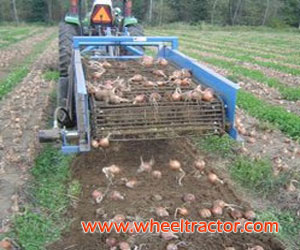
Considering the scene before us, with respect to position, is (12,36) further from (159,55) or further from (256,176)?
(256,176)

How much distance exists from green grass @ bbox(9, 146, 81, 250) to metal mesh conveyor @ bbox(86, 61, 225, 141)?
0.69 metres

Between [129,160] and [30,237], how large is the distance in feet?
5.50

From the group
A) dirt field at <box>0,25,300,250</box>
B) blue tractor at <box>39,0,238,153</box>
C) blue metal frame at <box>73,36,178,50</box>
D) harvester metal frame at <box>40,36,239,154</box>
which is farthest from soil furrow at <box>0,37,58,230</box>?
blue metal frame at <box>73,36,178,50</box>

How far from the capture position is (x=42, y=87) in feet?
29.3

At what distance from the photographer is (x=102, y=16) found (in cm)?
855

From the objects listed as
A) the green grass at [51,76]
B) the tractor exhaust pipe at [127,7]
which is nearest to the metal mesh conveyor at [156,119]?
the tractor exhaust pipe at [127,7]

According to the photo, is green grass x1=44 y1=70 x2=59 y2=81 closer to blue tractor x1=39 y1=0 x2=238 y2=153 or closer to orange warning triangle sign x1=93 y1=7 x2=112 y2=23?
orange warning triangle sign x1=93 y1=7 x2=112 y2=23

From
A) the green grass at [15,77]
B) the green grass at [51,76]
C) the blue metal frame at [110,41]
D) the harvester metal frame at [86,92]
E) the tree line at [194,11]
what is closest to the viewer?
the harvester metal frame at [86,92]

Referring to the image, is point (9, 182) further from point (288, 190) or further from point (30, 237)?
point (288, 190)

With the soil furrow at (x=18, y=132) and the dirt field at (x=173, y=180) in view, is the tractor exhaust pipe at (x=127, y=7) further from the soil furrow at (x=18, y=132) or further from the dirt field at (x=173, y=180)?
the dirt field at (x=173, y=180)

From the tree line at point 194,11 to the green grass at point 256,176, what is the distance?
123 ft

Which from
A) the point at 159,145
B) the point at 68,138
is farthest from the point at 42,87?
the point at 68,138

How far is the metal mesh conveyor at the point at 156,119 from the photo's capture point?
4.12 m

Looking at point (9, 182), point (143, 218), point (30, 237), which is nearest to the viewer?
point (30, 237)
